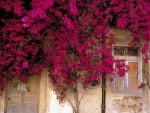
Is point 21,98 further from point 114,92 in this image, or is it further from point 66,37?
point 114,92

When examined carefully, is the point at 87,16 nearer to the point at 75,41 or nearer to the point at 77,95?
the point at 75,41

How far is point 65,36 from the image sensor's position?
12.0m

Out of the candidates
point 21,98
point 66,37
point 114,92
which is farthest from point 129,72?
point 21,98

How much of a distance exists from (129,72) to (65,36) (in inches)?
89.3

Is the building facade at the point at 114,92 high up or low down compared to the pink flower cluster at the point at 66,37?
down

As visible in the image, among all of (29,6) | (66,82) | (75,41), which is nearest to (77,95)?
(66,82)

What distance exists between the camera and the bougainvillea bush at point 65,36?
11945 millimetres

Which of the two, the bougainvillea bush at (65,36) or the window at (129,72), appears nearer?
the bougainvillea bush at (65,36)

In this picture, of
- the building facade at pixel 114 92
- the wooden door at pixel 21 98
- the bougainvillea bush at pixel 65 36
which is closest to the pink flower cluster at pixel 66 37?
the bougainvillea bush at pixel 65 36

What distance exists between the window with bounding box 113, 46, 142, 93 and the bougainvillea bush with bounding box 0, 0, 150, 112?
0.71 meters

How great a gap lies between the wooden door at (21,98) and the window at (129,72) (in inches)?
84.7


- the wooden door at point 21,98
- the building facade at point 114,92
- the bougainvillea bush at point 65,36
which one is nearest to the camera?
the bougainvillea bush at point 65,36

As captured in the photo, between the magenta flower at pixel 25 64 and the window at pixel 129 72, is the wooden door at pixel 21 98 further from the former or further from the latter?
the window at pixel 129 72

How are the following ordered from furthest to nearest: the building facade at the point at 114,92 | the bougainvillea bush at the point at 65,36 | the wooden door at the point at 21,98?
the wooden door at the point at 21,98, the building facade at the point at 114,92, the bougainvillea bush at the point at 65,36
